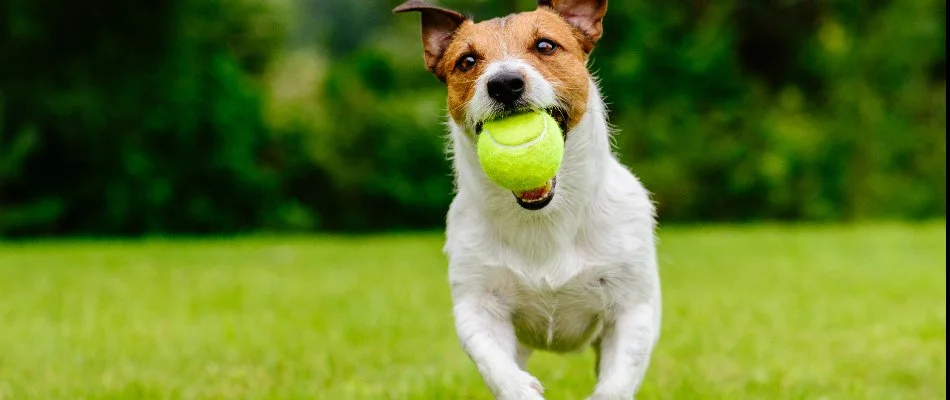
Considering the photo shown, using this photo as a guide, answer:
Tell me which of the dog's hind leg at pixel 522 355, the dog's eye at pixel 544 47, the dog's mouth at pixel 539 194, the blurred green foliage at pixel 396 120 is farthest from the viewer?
the blurred green foliage at pixel 396 120

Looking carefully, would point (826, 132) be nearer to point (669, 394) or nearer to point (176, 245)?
point (176, 245)

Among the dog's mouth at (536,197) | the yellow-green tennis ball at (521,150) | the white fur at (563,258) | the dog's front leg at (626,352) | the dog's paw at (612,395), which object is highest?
the yellow-green tennis ball at (521,150)

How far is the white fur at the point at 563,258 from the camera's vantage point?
3955 mm

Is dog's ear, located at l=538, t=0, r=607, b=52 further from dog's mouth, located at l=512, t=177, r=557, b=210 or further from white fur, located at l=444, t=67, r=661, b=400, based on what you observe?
dog's mouth, located at l=512, t=177, r=557, b=210

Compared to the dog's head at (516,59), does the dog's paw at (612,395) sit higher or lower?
lower

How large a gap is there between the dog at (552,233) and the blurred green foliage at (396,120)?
16419 mm

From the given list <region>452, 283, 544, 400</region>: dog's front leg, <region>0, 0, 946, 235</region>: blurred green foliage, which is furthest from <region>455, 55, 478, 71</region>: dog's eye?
<region>0, 0, 946, 235</region>: blurred green foliage

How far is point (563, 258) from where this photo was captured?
4.01m

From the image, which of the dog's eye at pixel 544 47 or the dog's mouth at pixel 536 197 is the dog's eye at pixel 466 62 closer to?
the dog's eye at pixel 544 47

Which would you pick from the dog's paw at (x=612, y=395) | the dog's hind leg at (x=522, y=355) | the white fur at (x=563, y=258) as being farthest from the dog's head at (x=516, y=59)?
the dog's hind leg at (x=522, y=355)

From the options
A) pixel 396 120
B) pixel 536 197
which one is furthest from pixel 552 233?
pixel 396 120

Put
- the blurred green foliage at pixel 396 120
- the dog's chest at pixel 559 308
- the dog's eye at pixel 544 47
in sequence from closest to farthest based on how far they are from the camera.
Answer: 1. the dog's eye at pixel 544 47
2. the dog's chest at pixel 559 308
3. the blurred green foliage at pixel 396 120

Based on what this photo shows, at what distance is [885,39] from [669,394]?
19.8 m

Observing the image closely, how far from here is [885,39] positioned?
22969 mm
